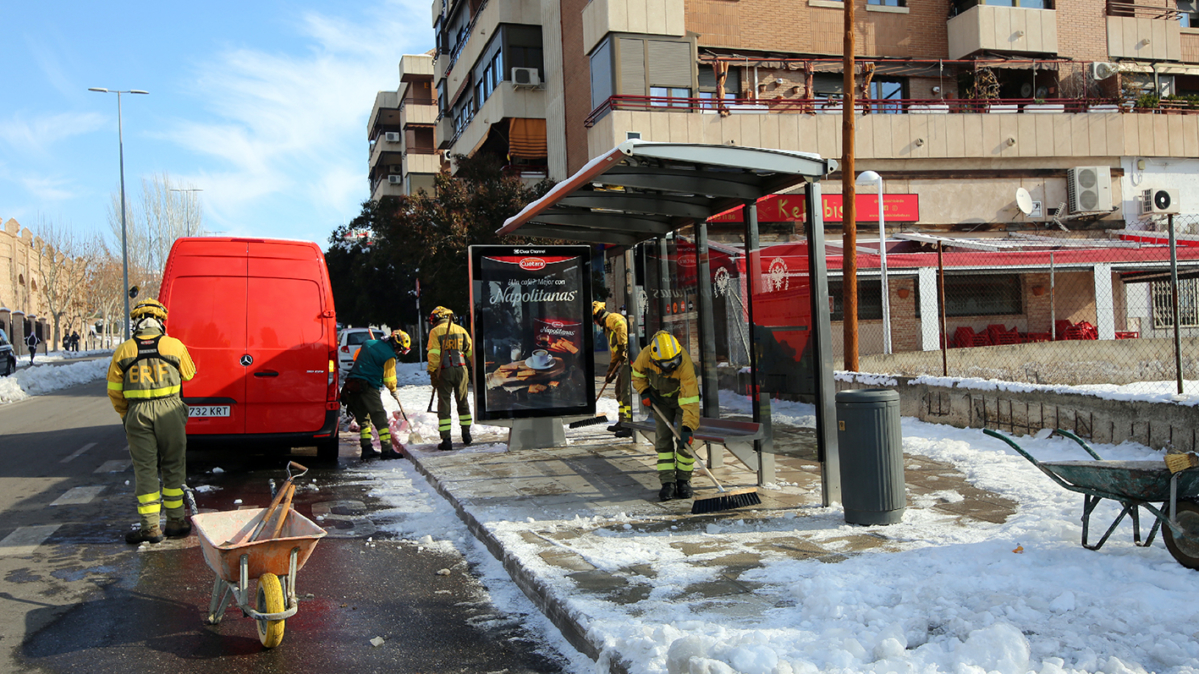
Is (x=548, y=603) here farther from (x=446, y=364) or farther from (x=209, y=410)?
(x=446, y=364)

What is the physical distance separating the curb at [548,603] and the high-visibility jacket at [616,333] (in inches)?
208

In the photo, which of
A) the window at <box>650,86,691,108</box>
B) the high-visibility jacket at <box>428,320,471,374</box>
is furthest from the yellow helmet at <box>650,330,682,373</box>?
the window at <box>650,86,691,108</box>

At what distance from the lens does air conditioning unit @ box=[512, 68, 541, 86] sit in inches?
1112

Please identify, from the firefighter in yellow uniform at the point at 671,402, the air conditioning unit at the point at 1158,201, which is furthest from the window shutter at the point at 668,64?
the firefighter in yellow uniform at the point at 671,402

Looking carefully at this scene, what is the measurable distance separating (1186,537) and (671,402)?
3881 mm

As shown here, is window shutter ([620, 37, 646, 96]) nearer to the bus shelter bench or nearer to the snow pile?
the bus shelter bench

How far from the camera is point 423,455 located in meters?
10.5

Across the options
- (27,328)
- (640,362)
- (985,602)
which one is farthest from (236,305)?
(27,328)

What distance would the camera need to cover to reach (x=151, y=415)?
6.68 meters

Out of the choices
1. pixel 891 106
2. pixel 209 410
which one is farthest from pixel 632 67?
pixel 209 410

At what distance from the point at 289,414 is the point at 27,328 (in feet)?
217

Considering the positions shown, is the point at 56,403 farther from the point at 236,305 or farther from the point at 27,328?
the point at 27,328

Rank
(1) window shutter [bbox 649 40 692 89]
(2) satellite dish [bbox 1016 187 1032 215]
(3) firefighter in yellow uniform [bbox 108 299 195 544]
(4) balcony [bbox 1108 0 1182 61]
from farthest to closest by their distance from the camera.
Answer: (4) balcony [bbox 1108 0 1182 61], (2) satellite dish [bbox 1016 187 1032 215], (1) window shutter [bbox 649 40 692 89], (3) firefighter in yellow uniform [bbox 108 299 195 544]

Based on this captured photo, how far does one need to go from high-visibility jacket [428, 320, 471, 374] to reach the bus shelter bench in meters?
3.33
